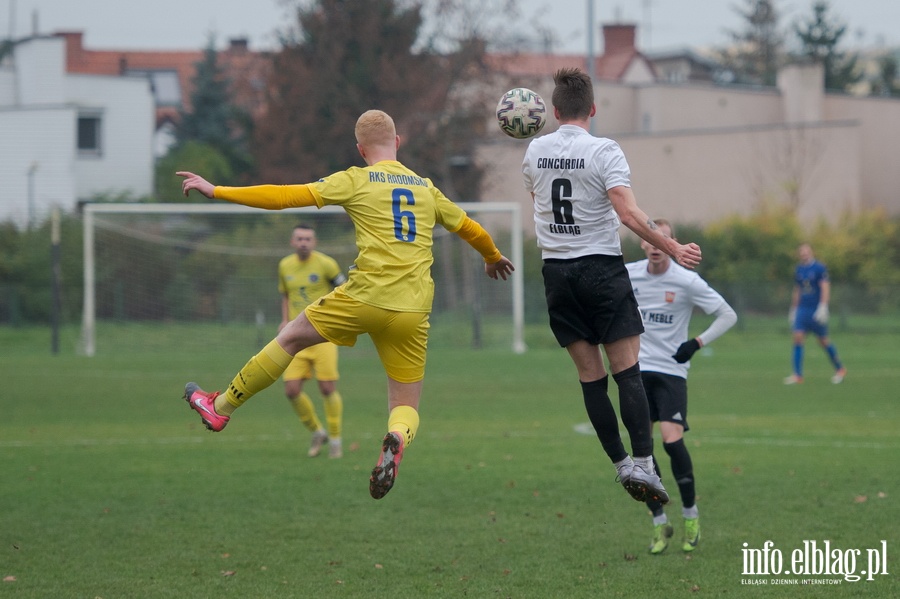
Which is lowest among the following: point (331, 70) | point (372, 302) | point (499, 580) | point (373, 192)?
point (499, 580)

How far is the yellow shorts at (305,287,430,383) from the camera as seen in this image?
712 cm

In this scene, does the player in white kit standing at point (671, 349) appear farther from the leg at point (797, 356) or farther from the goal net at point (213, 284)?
the goal net at point (213, 284)

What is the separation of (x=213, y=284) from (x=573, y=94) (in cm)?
2263

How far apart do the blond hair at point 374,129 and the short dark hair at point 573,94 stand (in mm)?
1096

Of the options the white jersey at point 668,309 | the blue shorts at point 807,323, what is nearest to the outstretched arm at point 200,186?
the white jersey at point 668,309

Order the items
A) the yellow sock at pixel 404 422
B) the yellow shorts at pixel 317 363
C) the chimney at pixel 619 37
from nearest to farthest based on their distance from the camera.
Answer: the yellow sock at pixel 404 422, the yellow shorts at pixel 317 363, the chimney at pixel 619 37

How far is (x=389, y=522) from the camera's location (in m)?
9.69

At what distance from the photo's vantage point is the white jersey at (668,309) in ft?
29.3

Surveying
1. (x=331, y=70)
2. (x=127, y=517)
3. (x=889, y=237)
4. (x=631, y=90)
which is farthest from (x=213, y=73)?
(x=127, y=517)

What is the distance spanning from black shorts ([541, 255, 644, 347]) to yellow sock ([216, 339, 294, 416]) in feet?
5.85

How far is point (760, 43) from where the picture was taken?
76625 millimetres

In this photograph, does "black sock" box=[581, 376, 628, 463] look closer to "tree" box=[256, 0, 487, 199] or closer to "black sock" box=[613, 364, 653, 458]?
"black sock" box=[613, 364, 653, 458]

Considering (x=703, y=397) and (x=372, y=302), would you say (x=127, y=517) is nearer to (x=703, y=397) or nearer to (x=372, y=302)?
(x=372, y=302)

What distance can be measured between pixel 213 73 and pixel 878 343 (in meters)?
37.1
